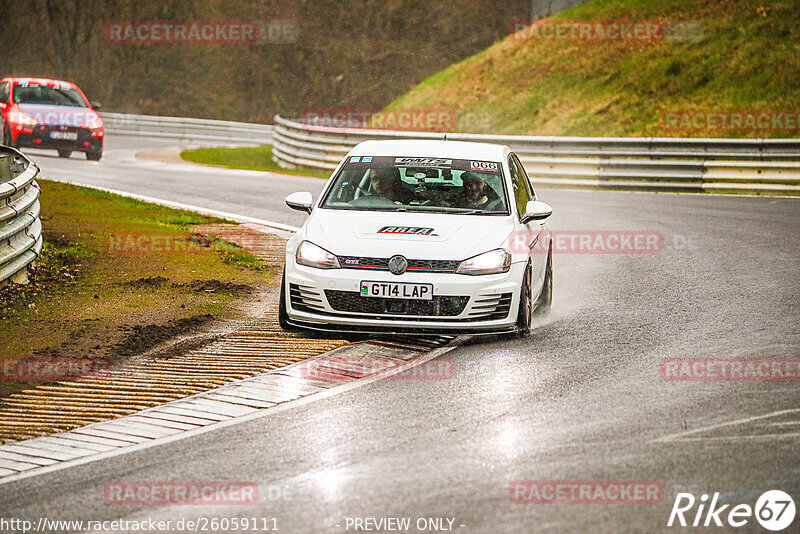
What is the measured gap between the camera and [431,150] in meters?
10.3

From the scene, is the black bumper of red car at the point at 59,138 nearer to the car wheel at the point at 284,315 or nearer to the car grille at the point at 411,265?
the car wheel at the point at 284,315

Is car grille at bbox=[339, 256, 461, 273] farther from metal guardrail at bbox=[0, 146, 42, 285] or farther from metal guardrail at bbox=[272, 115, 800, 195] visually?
metal guardrail at bbox=[272, 115, 800, 195]

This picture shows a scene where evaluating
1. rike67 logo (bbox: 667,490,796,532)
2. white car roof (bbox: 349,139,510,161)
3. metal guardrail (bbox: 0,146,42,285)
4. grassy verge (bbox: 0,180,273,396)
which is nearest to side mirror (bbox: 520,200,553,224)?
white car roof (bbox: 349,139,510,161)

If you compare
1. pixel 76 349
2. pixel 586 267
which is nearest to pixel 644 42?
pixel 586 267

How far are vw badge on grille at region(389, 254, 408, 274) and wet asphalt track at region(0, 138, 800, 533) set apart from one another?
803mm

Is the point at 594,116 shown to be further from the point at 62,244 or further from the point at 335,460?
the point at 335,460

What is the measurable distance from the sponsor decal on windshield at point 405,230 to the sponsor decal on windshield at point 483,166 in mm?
1212

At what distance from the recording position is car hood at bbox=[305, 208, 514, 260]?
8.76 m

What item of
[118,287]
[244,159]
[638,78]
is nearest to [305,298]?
[118,287]

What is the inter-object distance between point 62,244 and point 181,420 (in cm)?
713

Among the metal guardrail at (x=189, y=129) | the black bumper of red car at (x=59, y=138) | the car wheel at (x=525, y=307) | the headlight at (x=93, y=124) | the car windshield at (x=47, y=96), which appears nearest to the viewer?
the car wheel at (x=525, y=307)

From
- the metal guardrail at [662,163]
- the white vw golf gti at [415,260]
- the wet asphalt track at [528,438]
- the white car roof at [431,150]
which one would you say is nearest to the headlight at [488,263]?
the white vw golf gti at [415,260]

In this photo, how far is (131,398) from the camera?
24.2 ft

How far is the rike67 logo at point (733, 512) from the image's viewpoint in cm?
496
